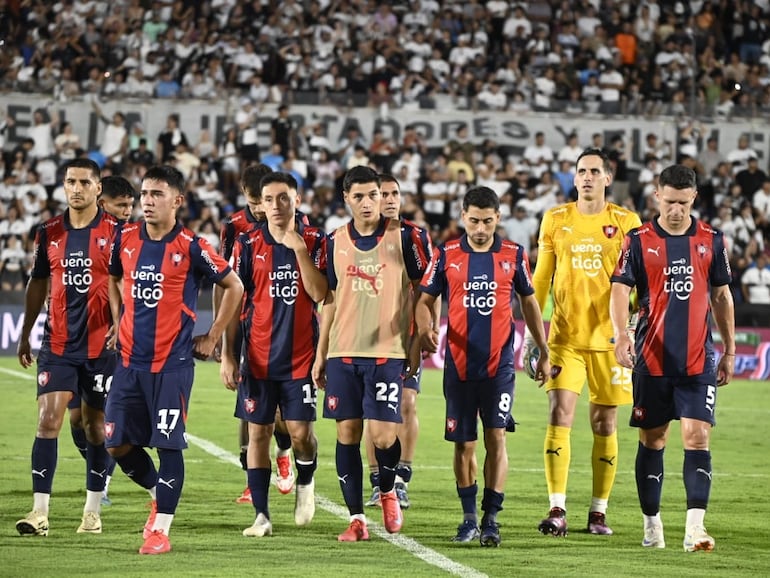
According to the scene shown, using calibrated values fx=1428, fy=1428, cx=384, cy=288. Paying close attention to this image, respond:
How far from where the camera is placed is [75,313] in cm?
868

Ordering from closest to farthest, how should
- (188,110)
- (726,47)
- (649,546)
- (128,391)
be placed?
(128,391), (649,546), (188,110), (726,47)

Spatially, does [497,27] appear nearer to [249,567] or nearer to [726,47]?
[726,47]

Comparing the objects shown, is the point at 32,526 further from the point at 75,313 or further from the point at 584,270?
the point at 584,270

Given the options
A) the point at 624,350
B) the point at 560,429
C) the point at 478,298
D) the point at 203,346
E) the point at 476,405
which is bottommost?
the point at 560,429

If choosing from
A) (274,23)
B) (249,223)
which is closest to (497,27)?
A: (274,23)

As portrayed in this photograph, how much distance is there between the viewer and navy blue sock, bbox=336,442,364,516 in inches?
A: 327

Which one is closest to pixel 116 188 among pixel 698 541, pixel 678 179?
pixel 678 179

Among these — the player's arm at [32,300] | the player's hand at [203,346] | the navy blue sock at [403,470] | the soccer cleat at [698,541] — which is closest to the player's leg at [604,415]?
the soccer cleat at [698,541]

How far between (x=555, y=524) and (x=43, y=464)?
3.10 metres

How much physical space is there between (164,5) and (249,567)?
22.1 m

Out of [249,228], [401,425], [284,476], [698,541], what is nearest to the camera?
[698,541]

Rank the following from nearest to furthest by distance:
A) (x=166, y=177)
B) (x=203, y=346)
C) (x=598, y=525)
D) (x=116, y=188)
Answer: (x=203, y=346) → (x=166, y=177) → (x=598, y=525) → (x=116, y=188)

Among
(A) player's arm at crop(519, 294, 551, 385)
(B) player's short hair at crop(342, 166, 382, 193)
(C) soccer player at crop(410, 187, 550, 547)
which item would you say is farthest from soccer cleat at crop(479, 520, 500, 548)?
(B) player's short hair at crop(342, 166, 382, 193)

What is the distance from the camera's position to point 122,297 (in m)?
8.09
